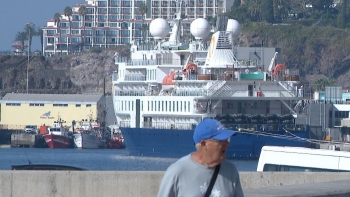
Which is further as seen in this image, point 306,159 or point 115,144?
point 115,144

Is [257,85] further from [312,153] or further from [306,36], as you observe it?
[306,36]

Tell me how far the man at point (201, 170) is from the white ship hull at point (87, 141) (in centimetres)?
7225

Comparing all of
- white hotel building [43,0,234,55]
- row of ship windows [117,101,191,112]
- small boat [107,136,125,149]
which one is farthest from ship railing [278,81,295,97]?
white hotel building [43,0,234,55]

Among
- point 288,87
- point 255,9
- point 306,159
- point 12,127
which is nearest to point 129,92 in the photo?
point 288,87

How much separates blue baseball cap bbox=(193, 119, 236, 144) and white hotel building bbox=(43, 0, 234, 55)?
157m

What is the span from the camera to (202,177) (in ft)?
22.4

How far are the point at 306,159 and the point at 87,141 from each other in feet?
219

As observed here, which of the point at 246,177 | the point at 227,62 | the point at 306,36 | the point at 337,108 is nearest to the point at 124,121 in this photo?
the point at 227,62

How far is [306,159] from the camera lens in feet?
43.3

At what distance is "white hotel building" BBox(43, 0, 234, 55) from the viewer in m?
166

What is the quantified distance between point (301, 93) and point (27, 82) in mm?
70041

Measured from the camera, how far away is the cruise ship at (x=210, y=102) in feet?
186

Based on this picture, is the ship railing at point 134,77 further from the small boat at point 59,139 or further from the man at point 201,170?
the man at point 201,170

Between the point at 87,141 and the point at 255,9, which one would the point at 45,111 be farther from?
the point at 255,9
